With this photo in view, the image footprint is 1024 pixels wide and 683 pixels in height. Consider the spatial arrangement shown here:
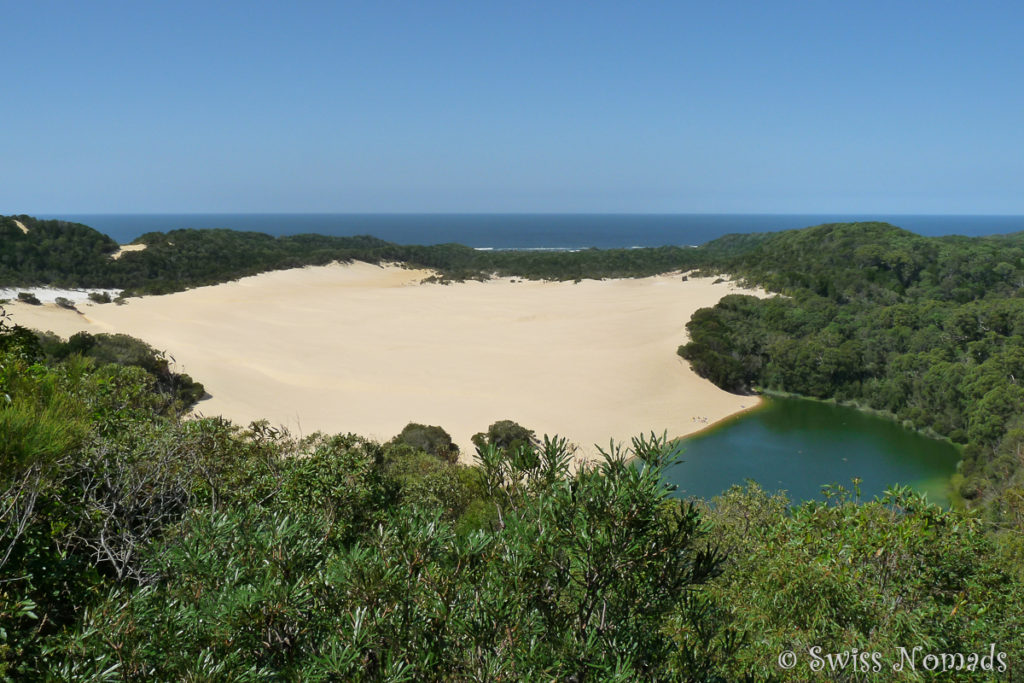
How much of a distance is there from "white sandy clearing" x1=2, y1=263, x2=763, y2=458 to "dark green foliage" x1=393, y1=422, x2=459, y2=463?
1.49 meters

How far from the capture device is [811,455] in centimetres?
2453

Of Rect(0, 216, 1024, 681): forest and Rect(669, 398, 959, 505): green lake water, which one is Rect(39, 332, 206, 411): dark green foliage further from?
Rect(669, 398, 959, 505): green lake water

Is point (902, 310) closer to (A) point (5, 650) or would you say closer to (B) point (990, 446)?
(B) point (990, 446)

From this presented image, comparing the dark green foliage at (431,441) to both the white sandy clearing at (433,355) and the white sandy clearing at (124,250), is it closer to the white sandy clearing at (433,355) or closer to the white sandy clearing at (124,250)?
the white sandy clearing at (433,355)

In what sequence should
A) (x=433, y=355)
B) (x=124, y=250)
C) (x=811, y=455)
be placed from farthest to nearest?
(x=124, y=250) → (x=433, y=355) → (x=811, y=455)

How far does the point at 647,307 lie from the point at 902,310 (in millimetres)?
16695

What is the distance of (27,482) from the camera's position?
14.3ft

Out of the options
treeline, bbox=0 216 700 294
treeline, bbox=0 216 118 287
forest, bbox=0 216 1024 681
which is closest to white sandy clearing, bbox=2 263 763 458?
treeline, bbox=0 216 700 294

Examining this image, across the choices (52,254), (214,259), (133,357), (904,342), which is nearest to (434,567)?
(133,357)

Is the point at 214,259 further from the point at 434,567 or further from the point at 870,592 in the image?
the point at 434,567

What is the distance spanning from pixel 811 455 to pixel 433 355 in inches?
778

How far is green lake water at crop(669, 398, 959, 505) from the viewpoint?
2153cm

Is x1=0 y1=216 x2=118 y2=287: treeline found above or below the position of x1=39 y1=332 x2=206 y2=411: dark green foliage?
above

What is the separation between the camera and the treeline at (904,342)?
24000mm
